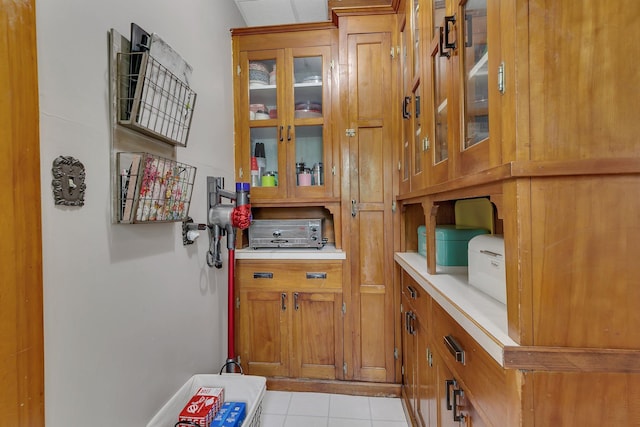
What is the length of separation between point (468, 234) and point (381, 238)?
2.32 ft

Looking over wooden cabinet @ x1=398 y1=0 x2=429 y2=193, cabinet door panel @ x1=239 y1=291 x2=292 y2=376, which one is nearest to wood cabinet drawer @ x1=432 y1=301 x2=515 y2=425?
wooden cabinet @ x1=398 y1=0 x2=429 y2=193

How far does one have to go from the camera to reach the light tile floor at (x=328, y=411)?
1.67 metres

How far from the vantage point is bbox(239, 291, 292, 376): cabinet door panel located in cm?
196

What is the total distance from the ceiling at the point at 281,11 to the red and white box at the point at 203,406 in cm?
240

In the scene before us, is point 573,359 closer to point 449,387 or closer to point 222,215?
point 449,387

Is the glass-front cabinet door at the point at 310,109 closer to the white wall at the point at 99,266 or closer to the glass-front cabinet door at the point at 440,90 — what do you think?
the white wall at the point at 99,266

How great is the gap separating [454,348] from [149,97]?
50.6 inches

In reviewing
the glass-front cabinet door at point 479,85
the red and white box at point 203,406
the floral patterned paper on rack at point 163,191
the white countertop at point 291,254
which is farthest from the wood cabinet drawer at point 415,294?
the floral patterned paper on rack at point 163,191

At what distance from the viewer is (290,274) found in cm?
196

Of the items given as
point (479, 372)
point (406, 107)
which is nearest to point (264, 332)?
point (479, 372)

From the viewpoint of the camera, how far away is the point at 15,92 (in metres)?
0.65

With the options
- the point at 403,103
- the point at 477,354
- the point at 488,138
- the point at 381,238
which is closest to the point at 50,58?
the point at 488,138

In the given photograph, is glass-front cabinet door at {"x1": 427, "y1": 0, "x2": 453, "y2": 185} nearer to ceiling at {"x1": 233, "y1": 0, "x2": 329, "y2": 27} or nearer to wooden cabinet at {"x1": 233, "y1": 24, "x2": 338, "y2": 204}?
wooden cabinet at {"x1": 233, "y1": 24, "x2": 338, "y2": 204}

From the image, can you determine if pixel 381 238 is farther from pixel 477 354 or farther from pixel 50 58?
pixel 50 58
